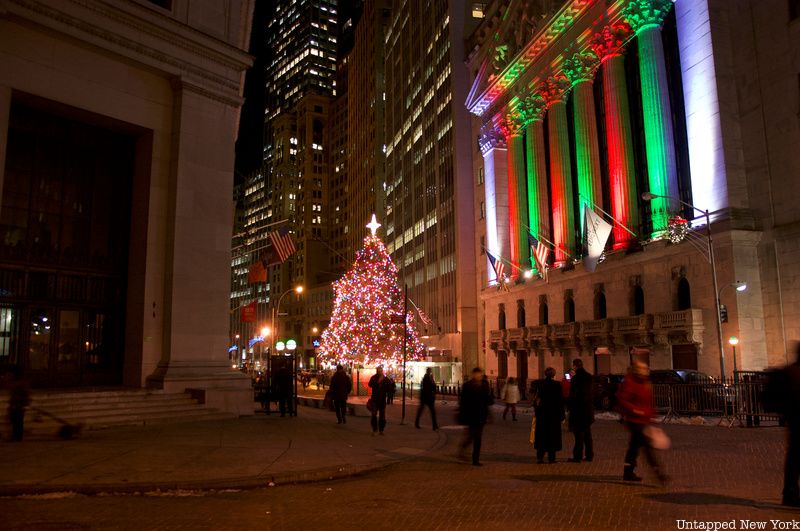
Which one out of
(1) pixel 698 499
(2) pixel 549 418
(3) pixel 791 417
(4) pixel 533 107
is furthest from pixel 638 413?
(4) pixel 533 107

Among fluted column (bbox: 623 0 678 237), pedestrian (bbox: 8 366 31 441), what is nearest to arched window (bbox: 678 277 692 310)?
fluted column (bbox: 623 0 678 237)

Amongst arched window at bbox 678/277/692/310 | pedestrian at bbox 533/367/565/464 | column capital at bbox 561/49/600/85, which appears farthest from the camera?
column capital at bbox 561/49/600/85

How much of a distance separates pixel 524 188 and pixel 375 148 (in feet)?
209

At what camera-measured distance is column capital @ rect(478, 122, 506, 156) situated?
5947 cm

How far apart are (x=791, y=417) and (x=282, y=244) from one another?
2296 centimetres

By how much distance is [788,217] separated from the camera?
31.0 meters

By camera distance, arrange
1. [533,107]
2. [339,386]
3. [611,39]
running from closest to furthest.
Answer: [339,386]
[611,39]
[533,107]

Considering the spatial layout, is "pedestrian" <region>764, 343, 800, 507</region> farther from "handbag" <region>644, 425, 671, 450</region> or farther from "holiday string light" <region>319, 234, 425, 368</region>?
"holiday string light" <region>319, 234, 425, 368</region>

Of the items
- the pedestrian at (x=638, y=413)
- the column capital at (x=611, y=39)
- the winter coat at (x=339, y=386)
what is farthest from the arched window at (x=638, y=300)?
the pedestrian at (x=638, y=413)

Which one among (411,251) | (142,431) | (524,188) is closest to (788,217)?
(524,188)

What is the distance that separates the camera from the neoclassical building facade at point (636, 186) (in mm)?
31766

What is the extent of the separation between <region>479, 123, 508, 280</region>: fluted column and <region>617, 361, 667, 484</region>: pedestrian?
1925 inches

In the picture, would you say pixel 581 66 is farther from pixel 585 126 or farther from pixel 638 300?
pixel 638 300

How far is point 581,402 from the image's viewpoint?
40.6 feet
